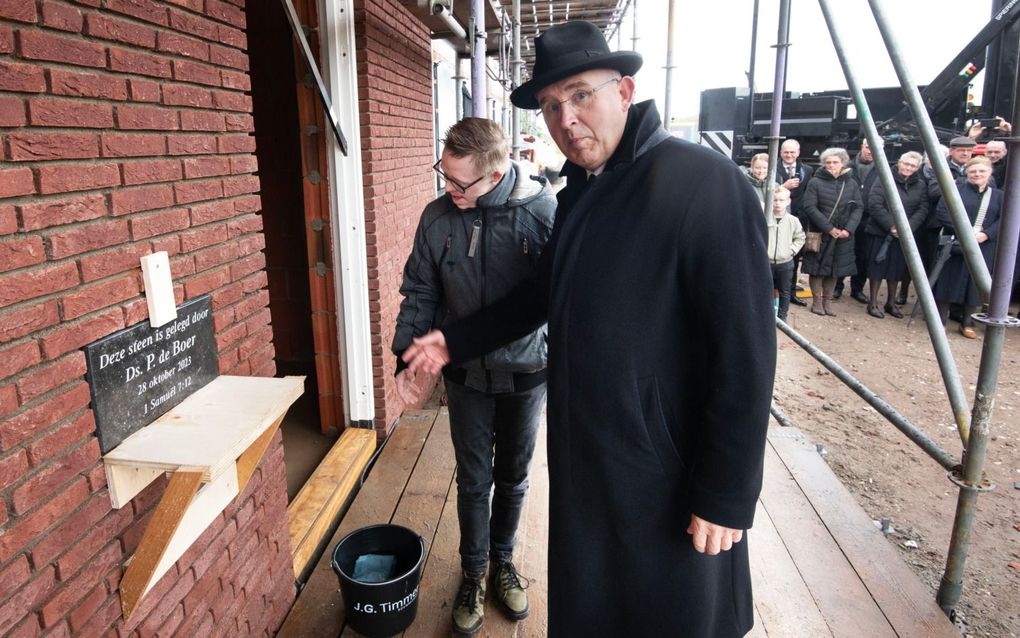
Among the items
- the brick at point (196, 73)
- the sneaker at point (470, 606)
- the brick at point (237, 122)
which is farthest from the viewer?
the sneaker at point (470, 606)

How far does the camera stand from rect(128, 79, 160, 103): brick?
1.59 meters

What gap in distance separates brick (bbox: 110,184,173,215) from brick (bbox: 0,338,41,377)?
383 millimetres

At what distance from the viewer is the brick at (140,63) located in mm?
1531

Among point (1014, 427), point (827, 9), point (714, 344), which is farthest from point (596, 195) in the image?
point (1014, 427)

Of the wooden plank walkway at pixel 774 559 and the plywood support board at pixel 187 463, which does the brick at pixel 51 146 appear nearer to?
the plywood support board at pixel 187 463

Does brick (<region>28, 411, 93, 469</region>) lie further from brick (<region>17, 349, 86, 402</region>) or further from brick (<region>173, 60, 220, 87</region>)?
brick (<region>173, 60, 220, 87</region>)

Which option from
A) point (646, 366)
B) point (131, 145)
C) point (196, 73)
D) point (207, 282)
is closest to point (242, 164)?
point (196, 73)

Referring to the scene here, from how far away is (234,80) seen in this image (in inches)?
80.7

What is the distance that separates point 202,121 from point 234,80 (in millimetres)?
250

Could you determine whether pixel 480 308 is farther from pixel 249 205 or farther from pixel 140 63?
pixel 140 63

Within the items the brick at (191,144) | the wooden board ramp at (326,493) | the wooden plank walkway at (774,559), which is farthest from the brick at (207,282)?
the wooden plank walkway at (774,559)

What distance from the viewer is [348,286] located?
3814mm

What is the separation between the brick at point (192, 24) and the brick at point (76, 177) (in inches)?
19.5

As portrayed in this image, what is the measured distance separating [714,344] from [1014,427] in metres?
5.33
